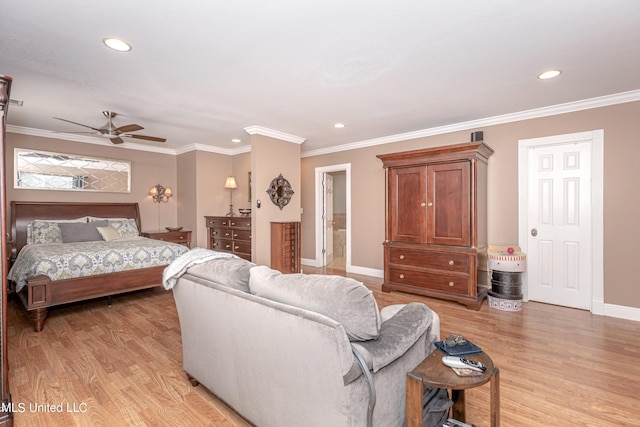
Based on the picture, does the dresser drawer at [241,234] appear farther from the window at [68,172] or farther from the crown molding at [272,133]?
the window at [68,172]

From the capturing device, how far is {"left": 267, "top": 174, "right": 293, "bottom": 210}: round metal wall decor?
196 inches

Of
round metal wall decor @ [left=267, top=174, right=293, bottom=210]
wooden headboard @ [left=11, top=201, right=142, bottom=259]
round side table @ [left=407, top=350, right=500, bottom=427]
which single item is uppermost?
round metal wall decor @ [left=267, top=174, right=293, bottom=210]

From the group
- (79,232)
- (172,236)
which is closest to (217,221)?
(172,236)

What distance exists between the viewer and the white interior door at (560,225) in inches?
146

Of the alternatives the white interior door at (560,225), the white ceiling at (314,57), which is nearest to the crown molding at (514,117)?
the white ceiling at (314,57)

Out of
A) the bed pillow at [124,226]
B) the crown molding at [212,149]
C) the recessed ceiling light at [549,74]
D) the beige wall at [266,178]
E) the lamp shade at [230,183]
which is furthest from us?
the lamp shade at [230,183]

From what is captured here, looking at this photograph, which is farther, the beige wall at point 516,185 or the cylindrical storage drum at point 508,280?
the cylindrical storage drum at point 508,280

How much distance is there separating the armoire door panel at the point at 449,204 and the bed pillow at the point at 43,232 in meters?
5.39

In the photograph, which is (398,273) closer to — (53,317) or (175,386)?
(175,386)

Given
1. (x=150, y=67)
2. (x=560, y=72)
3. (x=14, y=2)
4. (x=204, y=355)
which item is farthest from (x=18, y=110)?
(x=560, y=72)

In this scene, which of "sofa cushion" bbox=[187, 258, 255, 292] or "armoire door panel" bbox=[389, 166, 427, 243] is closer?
"sofa cushion" bbox=[187, 258, 255, 292]

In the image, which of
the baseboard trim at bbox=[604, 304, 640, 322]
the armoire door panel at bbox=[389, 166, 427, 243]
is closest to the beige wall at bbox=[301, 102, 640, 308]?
the baseboard trim at bbox=[604, 304, 640, 322]

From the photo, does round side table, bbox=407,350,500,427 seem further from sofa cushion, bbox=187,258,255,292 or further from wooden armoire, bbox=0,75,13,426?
wooden armoire, bbox=0,75,13,426

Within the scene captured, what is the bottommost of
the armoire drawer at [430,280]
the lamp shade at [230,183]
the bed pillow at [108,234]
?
the armoire drawer at [430,280]
